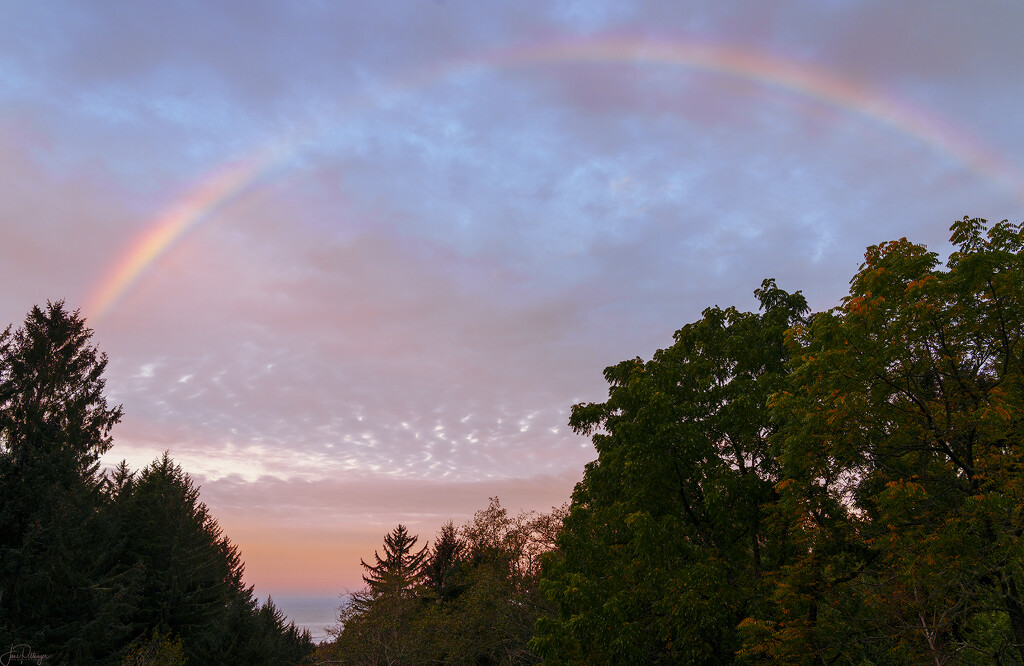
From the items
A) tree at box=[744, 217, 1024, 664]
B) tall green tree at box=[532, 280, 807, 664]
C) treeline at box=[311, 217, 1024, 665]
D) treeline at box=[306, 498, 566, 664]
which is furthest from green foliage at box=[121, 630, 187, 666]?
tree at box=[744, 217, 1024, 664]

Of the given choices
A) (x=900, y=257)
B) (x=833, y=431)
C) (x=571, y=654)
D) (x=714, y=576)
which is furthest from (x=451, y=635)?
(x=900, y=257)

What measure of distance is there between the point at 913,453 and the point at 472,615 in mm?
30757

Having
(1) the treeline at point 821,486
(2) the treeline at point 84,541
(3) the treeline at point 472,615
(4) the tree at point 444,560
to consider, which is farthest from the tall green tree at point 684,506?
(4) the tree at point 444,560

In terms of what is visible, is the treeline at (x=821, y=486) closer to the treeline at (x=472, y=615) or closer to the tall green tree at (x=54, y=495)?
the treeline at (x=472, y=615)

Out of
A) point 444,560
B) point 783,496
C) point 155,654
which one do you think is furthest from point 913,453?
point 444,560

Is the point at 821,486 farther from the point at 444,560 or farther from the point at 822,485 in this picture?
the point at 444,560

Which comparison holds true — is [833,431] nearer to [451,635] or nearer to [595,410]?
[595,410]

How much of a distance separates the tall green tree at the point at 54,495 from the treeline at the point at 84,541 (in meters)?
0.06

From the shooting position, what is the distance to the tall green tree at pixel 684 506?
16484mm

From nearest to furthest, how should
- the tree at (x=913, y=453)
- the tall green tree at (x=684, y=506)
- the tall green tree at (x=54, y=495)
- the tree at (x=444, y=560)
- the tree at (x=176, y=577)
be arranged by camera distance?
the tree at (x=913, y=453) < the tall green tree at (x=684, y=506) < the tall green tree at (x=54, y=495) < the tree at (x=176, y=577) < the tree at (x=444, y=560)

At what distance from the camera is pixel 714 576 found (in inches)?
614

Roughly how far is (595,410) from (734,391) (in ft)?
16.1

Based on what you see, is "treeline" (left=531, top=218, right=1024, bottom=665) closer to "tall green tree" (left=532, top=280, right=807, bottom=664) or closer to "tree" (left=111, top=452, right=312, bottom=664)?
"tall green tree" (left=532, top=280, right=807, bottom=664)

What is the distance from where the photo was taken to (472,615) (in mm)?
37938
